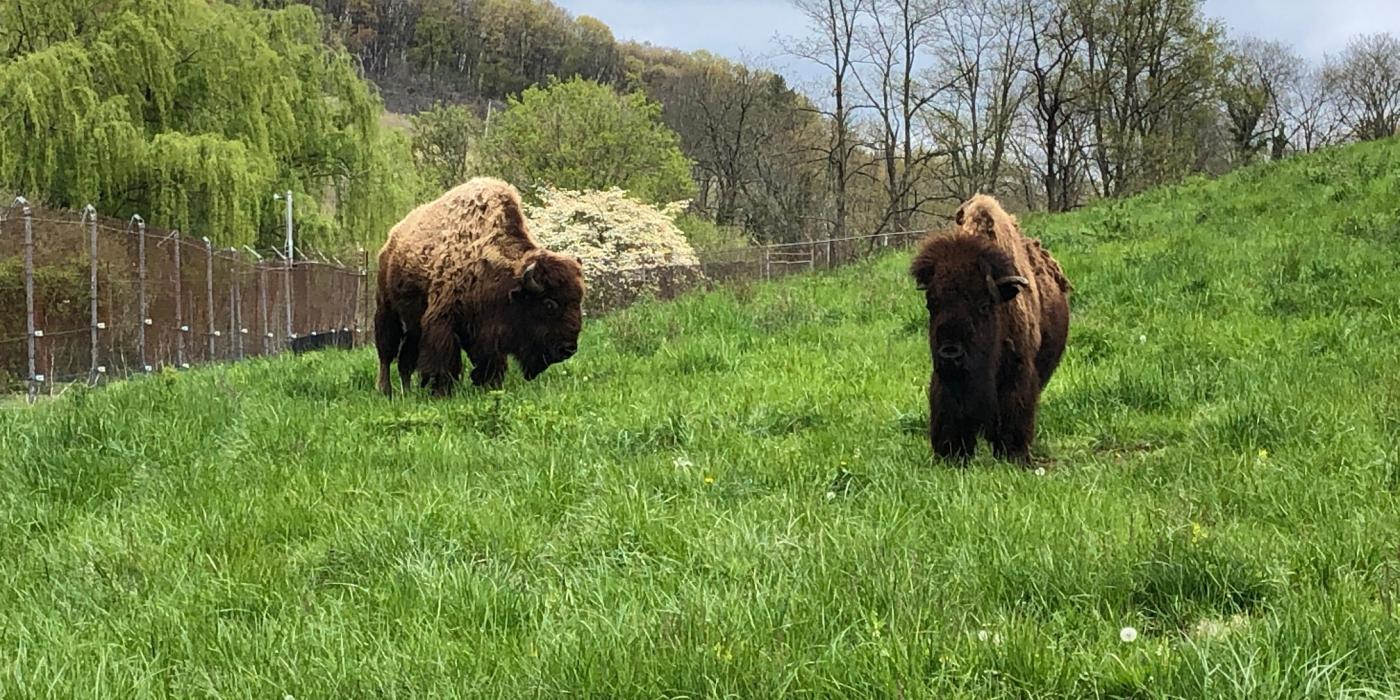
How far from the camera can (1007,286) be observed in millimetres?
5852

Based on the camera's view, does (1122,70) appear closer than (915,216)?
Yes

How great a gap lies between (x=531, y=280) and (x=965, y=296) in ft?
16.3

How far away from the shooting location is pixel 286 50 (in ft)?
96.7

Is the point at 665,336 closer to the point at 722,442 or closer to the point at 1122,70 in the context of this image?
the point at 722,442

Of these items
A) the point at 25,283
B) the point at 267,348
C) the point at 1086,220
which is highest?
the point at 1086,220

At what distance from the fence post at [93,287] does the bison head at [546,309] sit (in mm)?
7079

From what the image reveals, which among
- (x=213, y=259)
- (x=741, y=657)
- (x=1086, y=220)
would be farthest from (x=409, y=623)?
(x=1086, y=220)

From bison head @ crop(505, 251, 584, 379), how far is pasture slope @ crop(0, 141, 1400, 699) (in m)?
0.59

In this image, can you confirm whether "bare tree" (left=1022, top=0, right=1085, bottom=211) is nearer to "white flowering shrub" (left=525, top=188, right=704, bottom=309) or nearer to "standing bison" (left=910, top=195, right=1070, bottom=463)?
"white flowering shrub" (left=525, top=188, right=704, bottom=309)

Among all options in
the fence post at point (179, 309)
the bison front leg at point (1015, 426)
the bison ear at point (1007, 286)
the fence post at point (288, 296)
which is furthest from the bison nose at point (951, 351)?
the fence post at point (288, 296)

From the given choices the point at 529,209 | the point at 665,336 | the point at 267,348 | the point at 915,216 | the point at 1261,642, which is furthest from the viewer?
the point at 915,216

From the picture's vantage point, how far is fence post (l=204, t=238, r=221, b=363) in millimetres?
17203

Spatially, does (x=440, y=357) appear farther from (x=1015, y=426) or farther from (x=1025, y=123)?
(x=1025, y=123)

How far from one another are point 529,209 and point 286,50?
12332 millimetres
